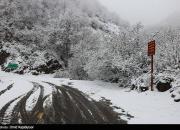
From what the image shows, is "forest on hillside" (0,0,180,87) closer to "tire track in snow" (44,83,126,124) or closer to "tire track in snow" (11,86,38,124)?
"tire track in snow" (44,83,126,124)

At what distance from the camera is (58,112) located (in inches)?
520

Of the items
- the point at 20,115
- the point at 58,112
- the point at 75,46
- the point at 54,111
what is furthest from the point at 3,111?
the point at 75,46

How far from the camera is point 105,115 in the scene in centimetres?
1283

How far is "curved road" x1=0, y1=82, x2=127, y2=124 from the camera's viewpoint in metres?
11.6

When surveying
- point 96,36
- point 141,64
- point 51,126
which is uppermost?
point 96,36

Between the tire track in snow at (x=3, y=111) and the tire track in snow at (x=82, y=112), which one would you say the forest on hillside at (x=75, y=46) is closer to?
the tire track in snow at (x=82, y=112)

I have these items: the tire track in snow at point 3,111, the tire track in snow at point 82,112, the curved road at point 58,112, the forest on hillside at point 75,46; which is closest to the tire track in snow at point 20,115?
the curved road at point 58,112

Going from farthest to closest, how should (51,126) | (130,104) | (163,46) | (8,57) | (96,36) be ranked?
(8,57), (96,36), (163,46), (130,104), (51,126)

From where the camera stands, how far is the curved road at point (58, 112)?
11555 mm

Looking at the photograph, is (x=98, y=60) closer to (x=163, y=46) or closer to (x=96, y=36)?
(x=163, y=46)

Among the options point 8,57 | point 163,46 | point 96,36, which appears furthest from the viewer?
point 8,57

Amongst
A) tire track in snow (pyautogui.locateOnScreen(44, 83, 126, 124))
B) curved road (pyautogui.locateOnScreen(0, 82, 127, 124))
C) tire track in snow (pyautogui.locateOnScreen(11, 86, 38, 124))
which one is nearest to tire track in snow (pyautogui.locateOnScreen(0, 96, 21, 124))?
curved road (pyautogui.locateOnScreen(0, 82, 127, 124))

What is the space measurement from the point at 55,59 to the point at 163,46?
30.4m

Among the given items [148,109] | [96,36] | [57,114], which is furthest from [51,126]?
[96,36]
